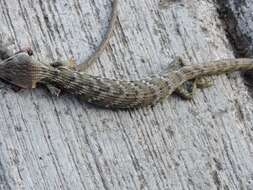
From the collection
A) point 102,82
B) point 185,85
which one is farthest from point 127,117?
point 185,85

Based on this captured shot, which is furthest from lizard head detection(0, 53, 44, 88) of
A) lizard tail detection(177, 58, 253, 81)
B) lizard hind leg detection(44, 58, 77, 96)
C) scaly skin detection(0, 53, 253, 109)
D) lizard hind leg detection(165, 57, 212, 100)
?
lizard tail detection(177, 58, 253, 81)

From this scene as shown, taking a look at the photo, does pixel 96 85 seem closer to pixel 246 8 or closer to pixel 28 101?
pixel 28 101

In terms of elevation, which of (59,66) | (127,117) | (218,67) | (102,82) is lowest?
(127,117)

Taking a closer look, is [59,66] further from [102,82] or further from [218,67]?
[218,67]

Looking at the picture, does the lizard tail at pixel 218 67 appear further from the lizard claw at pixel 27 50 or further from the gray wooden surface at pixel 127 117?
the lizard claw at pixel 27 50

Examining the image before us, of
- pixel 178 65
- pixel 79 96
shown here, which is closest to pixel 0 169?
pixel 79 96
